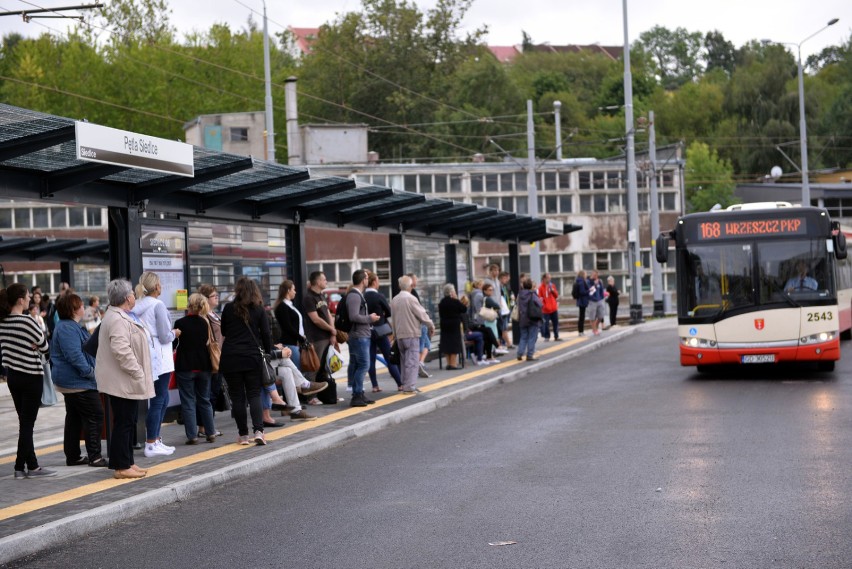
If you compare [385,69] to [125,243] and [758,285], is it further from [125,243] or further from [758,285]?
Result: [125,243]

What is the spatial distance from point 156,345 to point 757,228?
11.5 metres

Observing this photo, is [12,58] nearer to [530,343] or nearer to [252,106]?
[252,106]

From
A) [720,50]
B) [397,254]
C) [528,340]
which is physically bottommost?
[528,340]

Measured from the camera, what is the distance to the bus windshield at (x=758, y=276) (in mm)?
19859

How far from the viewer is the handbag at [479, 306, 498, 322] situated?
2431 cm

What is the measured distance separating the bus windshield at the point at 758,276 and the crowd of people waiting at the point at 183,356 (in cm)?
505

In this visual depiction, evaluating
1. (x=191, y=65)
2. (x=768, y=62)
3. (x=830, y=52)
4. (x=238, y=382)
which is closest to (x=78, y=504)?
(x=238, y=382)

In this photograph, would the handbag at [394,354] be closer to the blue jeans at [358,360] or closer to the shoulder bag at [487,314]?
the blue jeans at [358,360]

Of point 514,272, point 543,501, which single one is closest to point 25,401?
point 543,501

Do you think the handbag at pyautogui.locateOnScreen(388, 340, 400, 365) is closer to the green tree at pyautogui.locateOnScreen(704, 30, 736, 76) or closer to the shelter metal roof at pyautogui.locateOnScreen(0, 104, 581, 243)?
the shelter metal roof at pyautogui.locateOnScreen(0, 104, 581, 243)

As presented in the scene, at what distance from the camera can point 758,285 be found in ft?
65.5

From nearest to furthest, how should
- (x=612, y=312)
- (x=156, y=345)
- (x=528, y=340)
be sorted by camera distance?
(x=156, y=345) < (x=528, y=340) < (x=612, y=312)

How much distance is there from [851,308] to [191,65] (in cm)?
5337

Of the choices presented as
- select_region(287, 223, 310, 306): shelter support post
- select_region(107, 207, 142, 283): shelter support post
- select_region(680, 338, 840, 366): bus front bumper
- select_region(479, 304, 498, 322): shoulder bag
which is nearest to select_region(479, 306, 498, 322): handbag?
select_region(479, 304, 498, 322): shoulder bag
